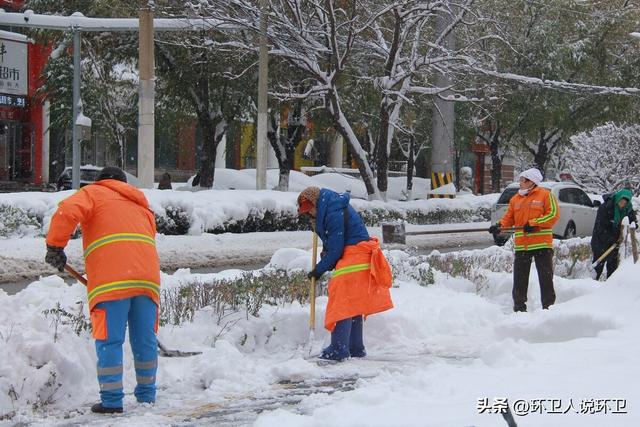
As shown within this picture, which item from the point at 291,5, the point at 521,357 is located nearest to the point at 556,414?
the point at 521,357

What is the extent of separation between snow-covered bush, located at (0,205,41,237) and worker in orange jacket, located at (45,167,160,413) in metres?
9.41

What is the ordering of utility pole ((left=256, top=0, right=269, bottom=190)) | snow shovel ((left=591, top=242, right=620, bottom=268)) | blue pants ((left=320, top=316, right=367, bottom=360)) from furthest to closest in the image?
utility pole ((left=256, top=0, right=269, bottom=190)) → snow shovel ((left=591, top=242, right=620, bottom=268)) → blue pants ((left=320, top=316, right=367, bottom=360))

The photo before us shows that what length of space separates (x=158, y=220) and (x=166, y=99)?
11183mm

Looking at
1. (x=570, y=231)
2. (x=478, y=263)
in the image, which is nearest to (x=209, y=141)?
(x=570, y=231)

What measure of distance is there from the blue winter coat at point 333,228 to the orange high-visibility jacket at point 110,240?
196 centimetres

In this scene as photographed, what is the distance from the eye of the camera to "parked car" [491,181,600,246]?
21234 mm

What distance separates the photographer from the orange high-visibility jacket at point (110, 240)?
218 inches

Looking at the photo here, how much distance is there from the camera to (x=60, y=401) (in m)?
5.83

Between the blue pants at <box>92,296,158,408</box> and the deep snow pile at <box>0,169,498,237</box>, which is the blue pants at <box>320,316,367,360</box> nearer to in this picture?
the blue pants at <box>92,296,158,408</box>

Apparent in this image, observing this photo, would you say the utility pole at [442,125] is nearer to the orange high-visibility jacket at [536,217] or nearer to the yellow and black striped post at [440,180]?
the yellow and black striped post at [440,180]

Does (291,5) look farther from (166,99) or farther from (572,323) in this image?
(572,323)

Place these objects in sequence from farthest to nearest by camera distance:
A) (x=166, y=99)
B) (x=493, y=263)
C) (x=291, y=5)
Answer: (x=166, y=99) → (x=291, y=5) → (x=493, y=263)

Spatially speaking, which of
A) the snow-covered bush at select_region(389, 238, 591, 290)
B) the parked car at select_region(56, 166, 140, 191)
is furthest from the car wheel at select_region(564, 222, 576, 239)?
the parked car at select_region(56, 166, 140, 191)

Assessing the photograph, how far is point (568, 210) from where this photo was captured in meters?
21.4
